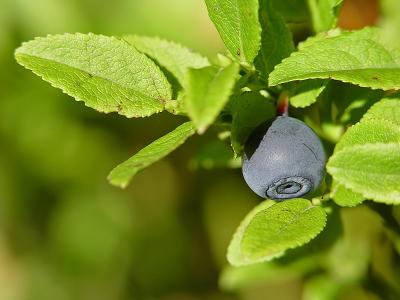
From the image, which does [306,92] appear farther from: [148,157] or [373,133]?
[148,157]

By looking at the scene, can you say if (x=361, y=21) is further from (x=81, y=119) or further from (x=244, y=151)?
(x=244, y=151)

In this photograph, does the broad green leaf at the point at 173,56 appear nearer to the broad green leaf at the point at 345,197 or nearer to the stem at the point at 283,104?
the stem at the point at 283,104

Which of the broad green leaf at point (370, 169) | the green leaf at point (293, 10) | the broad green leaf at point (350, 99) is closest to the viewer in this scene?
the broad green leaf at point (370, 169)

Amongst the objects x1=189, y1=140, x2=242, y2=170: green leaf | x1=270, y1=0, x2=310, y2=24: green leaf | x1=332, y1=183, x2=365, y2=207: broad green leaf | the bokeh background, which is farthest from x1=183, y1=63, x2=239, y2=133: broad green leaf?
the bokeh background

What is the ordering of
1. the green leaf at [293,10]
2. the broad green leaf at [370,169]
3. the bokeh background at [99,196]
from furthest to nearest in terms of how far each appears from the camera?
the bokeh background at [99,196] → the green leaf at [293,10] → the broad green leaf at [370,169]

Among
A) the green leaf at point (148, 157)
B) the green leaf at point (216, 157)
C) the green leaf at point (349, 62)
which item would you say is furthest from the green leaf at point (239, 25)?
the green leaf at point (216, 157)

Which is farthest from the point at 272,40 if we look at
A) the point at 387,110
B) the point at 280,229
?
the point at 280,229
